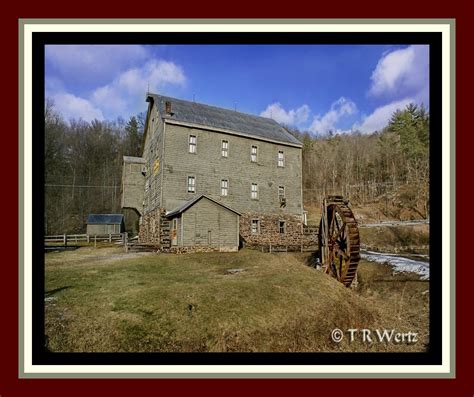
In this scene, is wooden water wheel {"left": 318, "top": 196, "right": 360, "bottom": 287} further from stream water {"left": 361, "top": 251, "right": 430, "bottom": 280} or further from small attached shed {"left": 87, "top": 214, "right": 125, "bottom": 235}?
small attached shed {"left": 87, "top": 214, "right": 125, "bottom": 235}

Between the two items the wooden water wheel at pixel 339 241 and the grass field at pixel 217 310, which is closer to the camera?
the grass field at pixel 217 310

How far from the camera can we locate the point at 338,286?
726 centimetres

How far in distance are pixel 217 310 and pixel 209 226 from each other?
8045 mm

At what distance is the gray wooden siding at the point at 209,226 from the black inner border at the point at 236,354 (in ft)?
28.1

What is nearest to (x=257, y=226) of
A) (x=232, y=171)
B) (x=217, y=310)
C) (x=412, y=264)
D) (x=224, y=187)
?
(x=224, y=187)

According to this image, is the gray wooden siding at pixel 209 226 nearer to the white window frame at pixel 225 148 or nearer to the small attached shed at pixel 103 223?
the white window frame at pixel 225 148

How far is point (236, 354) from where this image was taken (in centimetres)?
421

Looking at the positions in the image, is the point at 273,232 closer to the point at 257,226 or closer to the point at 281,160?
the point at 257,226

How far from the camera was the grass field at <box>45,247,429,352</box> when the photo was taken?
436cm

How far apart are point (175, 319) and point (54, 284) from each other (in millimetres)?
2573

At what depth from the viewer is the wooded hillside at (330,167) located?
561 centimetres

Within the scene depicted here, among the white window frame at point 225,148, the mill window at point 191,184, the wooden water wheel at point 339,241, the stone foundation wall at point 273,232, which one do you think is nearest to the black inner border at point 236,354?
the wooden water wheel at point 339,241

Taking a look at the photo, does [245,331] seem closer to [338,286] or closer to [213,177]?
[338,286]
